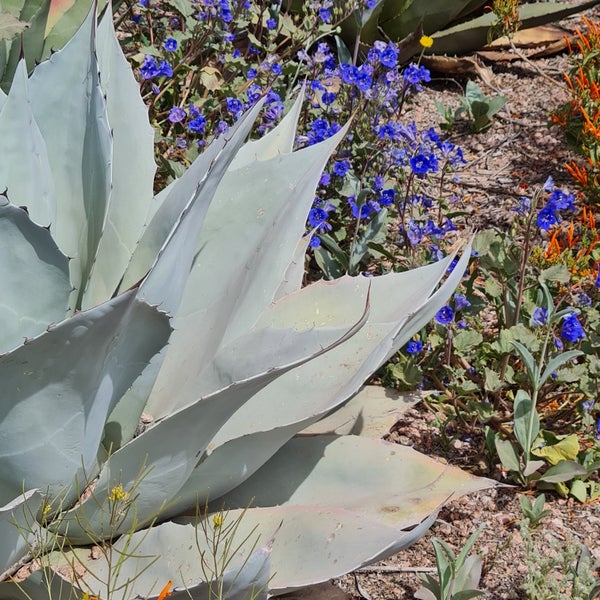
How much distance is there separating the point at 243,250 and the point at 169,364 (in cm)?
25

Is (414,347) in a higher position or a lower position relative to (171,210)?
lower

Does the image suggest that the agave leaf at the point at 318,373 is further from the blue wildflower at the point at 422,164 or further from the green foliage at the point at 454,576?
the blue wildflower at the point at 422,164

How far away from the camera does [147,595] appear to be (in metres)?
1.43

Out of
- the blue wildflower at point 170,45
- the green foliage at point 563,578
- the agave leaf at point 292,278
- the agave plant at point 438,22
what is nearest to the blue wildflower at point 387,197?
the agave leaf at point 292,278

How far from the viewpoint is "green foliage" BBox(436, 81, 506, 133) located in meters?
3.78

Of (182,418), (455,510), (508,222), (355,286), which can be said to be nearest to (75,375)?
(182,418)

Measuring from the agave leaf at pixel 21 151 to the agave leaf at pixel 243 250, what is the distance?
36cm

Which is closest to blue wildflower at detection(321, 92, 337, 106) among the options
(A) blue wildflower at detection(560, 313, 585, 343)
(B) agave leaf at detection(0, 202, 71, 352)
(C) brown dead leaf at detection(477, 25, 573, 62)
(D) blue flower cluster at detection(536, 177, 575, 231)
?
(D) blue flower cluster at detection(536, 177, 575, 231)

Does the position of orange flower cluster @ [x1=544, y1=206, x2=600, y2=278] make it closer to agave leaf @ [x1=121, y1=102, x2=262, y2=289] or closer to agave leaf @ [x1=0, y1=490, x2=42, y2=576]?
agave leaf @ [x1=121, y1=102, x2=262, y2=289]

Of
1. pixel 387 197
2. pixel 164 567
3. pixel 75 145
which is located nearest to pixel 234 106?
pixel 387 197

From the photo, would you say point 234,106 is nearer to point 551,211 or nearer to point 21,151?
point 551,211

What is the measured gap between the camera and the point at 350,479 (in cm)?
177

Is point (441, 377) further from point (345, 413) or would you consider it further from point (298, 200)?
point (298, 200)

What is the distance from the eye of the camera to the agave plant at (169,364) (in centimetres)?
135
